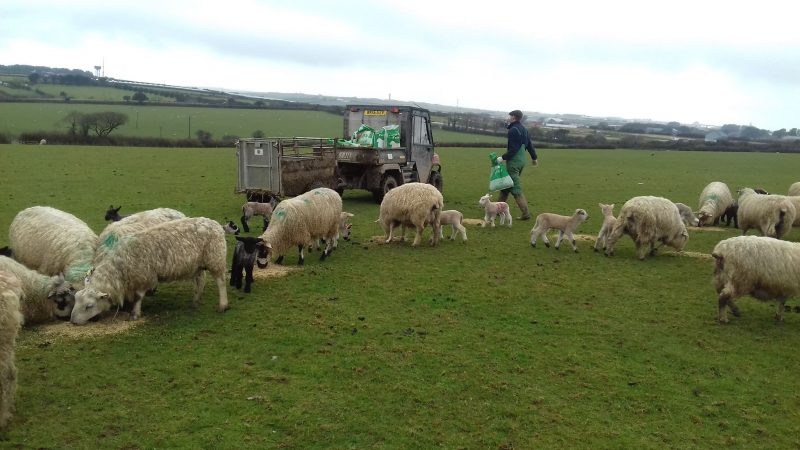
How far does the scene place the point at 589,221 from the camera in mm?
17375

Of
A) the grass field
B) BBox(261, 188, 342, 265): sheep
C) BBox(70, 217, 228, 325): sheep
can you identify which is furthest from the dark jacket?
BBox(70, 217, 228, 325): sheep

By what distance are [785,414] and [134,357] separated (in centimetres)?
695

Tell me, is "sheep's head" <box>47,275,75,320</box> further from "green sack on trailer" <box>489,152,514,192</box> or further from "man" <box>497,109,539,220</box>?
"man" <box>497,109,539,220</box>

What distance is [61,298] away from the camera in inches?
311

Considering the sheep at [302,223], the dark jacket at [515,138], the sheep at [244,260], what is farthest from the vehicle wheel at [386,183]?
the sheep at [244,260]

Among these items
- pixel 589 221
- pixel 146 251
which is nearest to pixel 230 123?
pixel 589 221

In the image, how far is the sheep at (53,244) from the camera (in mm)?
8844

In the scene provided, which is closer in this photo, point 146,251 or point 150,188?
point 146,251

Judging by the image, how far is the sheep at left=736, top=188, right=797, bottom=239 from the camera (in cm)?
1350

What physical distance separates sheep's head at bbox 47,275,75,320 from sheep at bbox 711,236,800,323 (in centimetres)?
890

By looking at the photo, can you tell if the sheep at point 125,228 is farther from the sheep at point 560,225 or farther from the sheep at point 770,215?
the sheep at point 770,215

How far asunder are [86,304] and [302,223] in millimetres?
4259

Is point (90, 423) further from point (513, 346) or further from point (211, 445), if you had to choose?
point (513, 346)

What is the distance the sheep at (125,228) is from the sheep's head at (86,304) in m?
0.53
